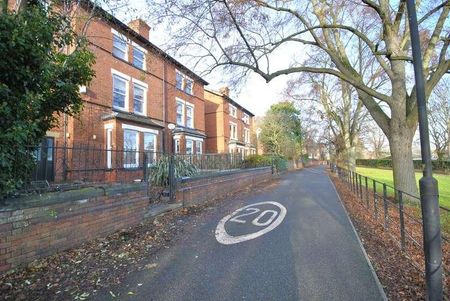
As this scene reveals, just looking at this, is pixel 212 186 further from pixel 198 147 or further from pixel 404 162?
pixel 198 147

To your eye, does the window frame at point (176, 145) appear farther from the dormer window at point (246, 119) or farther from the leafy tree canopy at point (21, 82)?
the dormer window at point (246, 119)

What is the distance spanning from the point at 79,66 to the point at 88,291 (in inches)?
165

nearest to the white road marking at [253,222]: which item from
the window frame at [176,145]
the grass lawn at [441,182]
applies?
the grass lawn at [441,182]

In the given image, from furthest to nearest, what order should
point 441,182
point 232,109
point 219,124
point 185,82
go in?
point 232,109 < point 219,124 < point 441,182 < point 185,82

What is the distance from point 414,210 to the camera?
834cm

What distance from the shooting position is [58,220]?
16.1 ft

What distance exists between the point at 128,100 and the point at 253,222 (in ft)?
43.6

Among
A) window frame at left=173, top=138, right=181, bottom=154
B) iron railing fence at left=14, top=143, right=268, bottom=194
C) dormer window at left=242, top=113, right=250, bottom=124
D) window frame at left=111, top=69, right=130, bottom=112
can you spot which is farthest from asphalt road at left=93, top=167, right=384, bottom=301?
dormer window at left=242, top=113, right=250, bottom=124

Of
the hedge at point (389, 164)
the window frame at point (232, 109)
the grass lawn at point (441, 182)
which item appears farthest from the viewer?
the hedge at point (389, 164)

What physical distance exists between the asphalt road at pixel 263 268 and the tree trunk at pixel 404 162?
406 centimetres

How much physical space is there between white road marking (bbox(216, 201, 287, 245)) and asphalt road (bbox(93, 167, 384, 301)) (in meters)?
0.11

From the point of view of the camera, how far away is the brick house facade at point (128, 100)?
45.1ft

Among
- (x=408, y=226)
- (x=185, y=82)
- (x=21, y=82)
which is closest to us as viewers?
(x=21, y=82)

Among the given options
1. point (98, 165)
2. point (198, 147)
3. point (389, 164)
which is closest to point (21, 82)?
point (98, 165)
